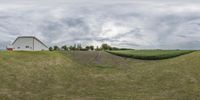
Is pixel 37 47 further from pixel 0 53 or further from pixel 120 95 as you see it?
pixel 120 95

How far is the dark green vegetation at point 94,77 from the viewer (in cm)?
3794

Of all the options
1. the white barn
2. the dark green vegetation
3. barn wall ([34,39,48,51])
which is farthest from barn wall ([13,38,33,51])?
the dark green vegetation

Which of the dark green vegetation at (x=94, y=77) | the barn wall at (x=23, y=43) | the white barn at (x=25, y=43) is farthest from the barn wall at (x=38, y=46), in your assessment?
the dark green vegetation at (x=94, y=77)

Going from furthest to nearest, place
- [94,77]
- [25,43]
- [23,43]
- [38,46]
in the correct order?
[38,46] → [23,43] → [25,43] → [94,77]

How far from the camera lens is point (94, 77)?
47.6 meters

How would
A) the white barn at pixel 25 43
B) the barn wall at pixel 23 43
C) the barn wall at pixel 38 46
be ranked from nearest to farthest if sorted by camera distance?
1. the white barn at pixel 25 43
2. the barn wall at pixel 23 43
3. the barn wall at pixel 38 46

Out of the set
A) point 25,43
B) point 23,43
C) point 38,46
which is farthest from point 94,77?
point 38,46

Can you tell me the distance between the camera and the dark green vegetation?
37.9 meters

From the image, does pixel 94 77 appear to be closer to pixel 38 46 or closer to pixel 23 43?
pixel 23 43

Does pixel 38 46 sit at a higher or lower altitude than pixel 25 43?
lower

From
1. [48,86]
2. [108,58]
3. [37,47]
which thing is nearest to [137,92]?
[48,86]

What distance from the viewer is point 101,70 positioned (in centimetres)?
5212

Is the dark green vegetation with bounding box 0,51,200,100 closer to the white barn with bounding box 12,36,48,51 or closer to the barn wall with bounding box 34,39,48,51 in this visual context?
the white barn with bounding box 12,36,48,51

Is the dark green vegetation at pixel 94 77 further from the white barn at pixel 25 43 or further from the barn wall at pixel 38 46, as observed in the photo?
the barn wall at pixel 38 46
